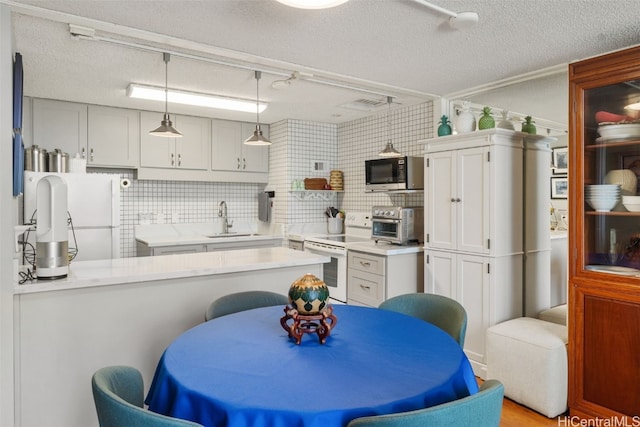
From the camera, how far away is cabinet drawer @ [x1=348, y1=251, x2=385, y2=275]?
12.1ft

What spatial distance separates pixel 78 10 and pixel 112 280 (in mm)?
1475

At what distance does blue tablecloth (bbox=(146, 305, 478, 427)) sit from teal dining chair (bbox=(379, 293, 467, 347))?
1.05 ft

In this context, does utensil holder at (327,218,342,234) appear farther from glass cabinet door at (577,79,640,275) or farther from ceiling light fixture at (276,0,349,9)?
ceiling light fixture at (276,0,349,9)

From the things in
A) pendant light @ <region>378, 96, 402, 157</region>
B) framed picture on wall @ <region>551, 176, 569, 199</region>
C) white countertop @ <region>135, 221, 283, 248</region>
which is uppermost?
pendant light @ <region>378, 96, 402, 157</region>

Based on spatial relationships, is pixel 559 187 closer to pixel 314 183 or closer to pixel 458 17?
pixel 314 183

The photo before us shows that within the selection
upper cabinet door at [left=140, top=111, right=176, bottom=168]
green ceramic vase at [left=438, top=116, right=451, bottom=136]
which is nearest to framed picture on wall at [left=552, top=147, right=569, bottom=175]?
green ceramic vase at [left=438, top=116, right=451, bottom=136]

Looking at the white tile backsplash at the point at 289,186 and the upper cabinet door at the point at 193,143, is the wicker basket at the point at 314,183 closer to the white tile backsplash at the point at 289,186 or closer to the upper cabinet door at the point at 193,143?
the white tile backsplash at the point at 289,186

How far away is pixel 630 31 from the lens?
2.38 meters

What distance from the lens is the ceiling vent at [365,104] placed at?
411 centimetres

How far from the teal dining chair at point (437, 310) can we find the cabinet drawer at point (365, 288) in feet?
4.71

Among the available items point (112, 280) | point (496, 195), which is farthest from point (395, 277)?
point (112, 280)

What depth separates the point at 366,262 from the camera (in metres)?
3.84

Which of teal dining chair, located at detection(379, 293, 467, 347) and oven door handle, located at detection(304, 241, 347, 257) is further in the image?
oven door handle, located at detection(304, 241, 347, 257)

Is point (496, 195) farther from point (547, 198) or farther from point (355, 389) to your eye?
point (355, 389)
